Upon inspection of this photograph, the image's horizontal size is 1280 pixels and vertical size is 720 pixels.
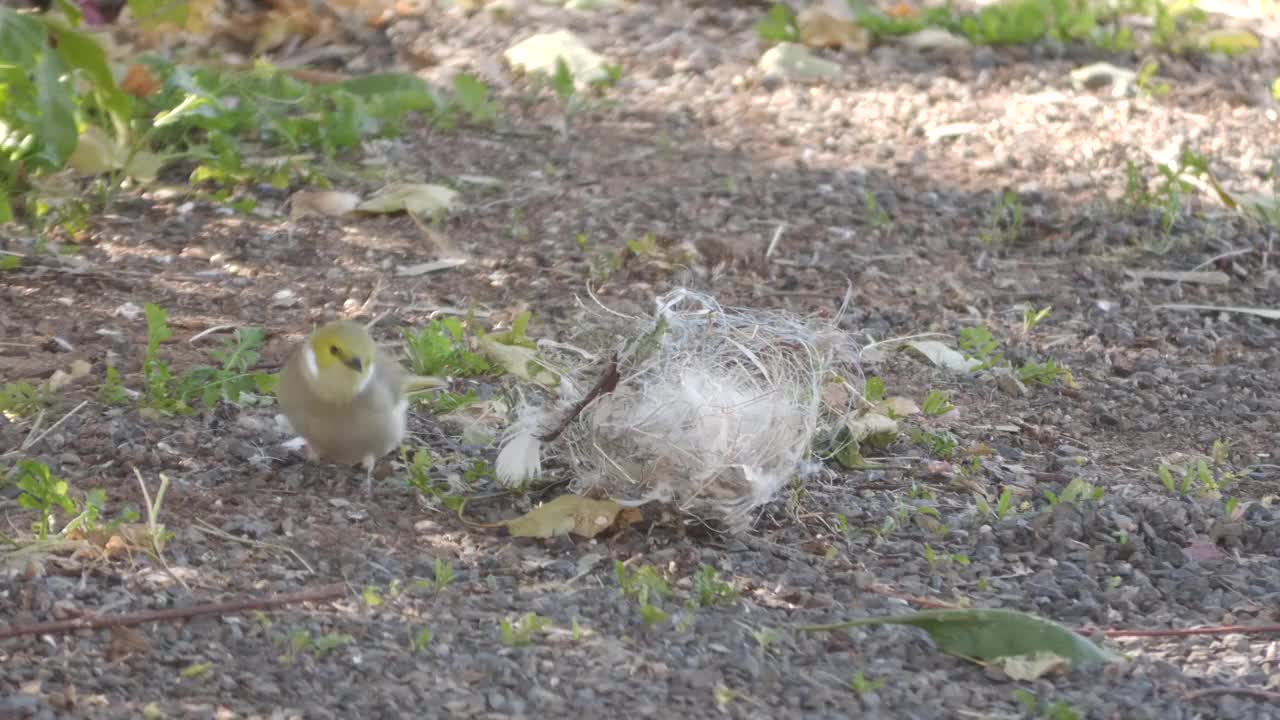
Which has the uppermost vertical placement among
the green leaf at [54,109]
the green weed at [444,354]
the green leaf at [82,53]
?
the green leaf at [82,53]

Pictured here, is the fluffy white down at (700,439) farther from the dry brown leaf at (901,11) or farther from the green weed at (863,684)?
the dry brown leaf at (901,11)

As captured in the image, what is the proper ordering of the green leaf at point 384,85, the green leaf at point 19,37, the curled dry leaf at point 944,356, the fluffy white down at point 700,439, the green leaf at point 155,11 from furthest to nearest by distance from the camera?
the green leaf at point 384,85
the green leaf at point 155,11
the curled dry leaf at point 944,356
the green leaf at point 19,37
the fluffy white down at point 700,439

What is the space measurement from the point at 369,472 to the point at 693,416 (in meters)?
0.98

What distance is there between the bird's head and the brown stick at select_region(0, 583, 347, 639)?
67 centimetres

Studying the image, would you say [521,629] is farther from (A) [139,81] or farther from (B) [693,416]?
(A) [139,81]

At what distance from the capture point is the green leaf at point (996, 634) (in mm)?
3754

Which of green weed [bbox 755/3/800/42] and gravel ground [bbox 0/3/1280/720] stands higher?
gravel ground [bbox 0/3/1280/720]

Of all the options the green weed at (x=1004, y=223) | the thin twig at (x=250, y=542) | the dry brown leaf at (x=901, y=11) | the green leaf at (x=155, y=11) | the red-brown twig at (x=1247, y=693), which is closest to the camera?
the red-brown twig at (x=1247, y=693)

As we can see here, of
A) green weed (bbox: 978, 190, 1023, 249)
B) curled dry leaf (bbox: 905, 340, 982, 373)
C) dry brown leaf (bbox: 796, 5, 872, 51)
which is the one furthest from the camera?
dry brown leaf (bbox: 796, 5, 872, 51)

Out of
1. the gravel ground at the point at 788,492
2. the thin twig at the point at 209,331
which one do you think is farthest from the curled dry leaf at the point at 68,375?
the thin twig at the point at 209,331

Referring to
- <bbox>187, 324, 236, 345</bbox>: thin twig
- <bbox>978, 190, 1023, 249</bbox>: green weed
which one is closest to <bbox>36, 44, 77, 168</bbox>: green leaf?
<bbox>187, 324, 236, 345</bbox>: thin twig

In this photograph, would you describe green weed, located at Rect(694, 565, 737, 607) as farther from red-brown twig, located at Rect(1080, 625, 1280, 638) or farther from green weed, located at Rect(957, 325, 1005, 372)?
green weed, located at Rect(957, 325, 1005, 372)

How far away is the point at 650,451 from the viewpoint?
4242mm

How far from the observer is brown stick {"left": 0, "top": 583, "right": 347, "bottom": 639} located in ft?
11.8
